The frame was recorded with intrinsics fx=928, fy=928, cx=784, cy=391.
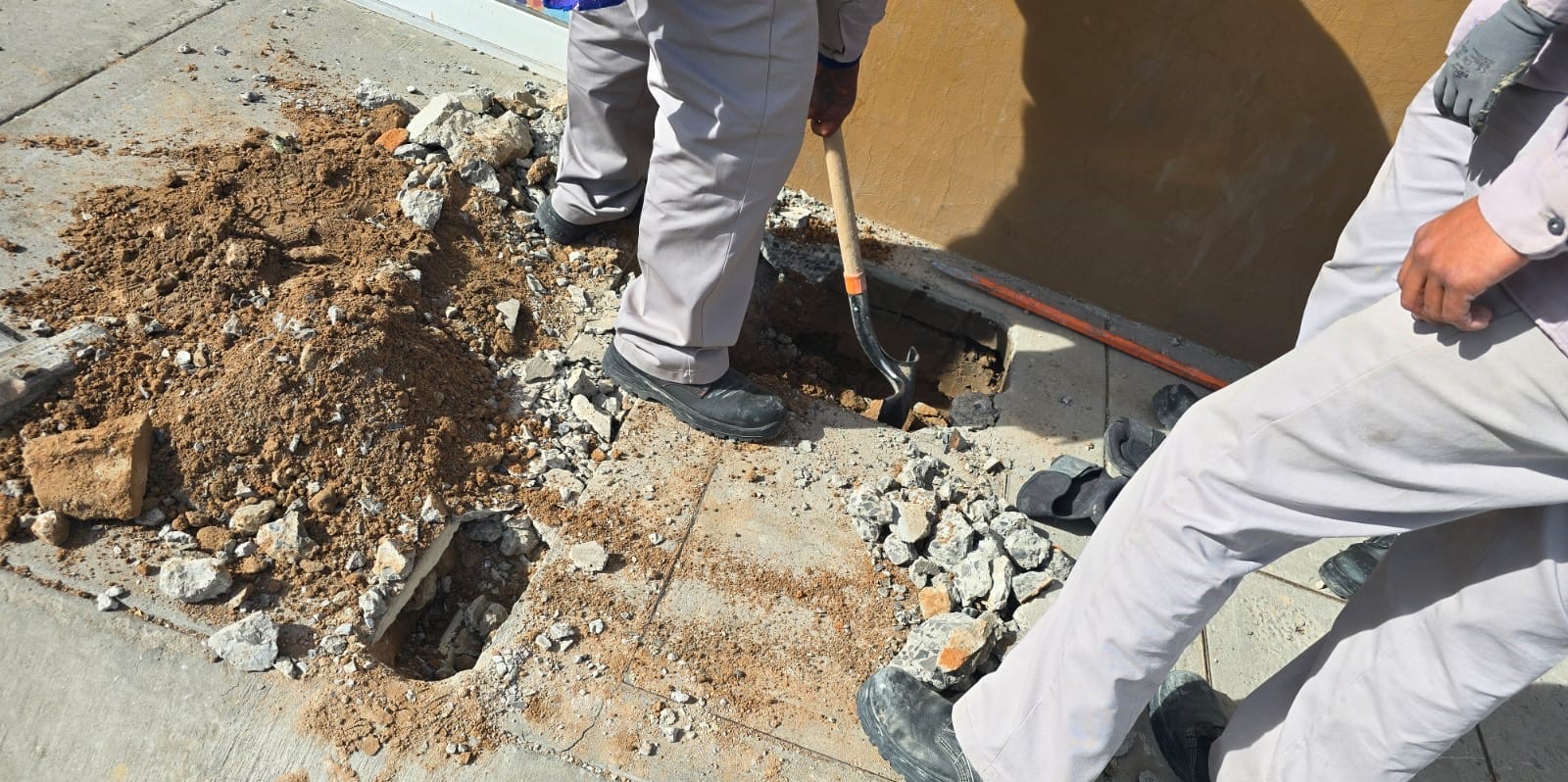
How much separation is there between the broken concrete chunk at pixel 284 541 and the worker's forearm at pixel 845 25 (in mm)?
1755

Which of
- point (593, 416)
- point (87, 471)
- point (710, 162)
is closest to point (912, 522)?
point (593, 416)

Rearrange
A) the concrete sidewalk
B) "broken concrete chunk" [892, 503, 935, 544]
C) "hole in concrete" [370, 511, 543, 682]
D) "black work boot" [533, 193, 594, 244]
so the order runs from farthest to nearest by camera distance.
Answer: "black work boot" [533, 193, 594, 244] → "broken concrete chunk" [892, 503, 935, 544] → "hole in concrete" [370, 511, 543, 682] → the concrete sidewalk

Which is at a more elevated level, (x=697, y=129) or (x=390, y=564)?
(x=697, y=129)

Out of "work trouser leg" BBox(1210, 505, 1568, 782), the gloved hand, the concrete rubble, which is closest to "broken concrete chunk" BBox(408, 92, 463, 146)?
the concrete rubble

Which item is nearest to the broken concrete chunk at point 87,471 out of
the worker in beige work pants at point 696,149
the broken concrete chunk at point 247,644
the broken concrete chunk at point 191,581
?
the broken concrete chunk at point 191,581

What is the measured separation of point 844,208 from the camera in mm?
2699

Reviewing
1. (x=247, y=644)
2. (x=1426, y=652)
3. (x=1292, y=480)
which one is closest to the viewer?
(x=1292, y=480)

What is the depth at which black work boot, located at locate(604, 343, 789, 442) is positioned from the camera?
8.27 feet

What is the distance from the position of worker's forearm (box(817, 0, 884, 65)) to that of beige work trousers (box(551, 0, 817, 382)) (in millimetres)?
324

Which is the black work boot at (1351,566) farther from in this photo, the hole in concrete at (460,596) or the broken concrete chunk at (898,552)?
the hole in concrete at (460,596)

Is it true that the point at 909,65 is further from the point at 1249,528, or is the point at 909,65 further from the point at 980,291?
the point at 1249,528

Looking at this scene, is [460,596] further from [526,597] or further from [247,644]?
[247,644]

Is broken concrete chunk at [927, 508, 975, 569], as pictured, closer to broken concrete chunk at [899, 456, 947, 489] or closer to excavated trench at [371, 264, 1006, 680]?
broken concrete chunk at [899, 456, 947, 489]

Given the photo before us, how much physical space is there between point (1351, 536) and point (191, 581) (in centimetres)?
212
